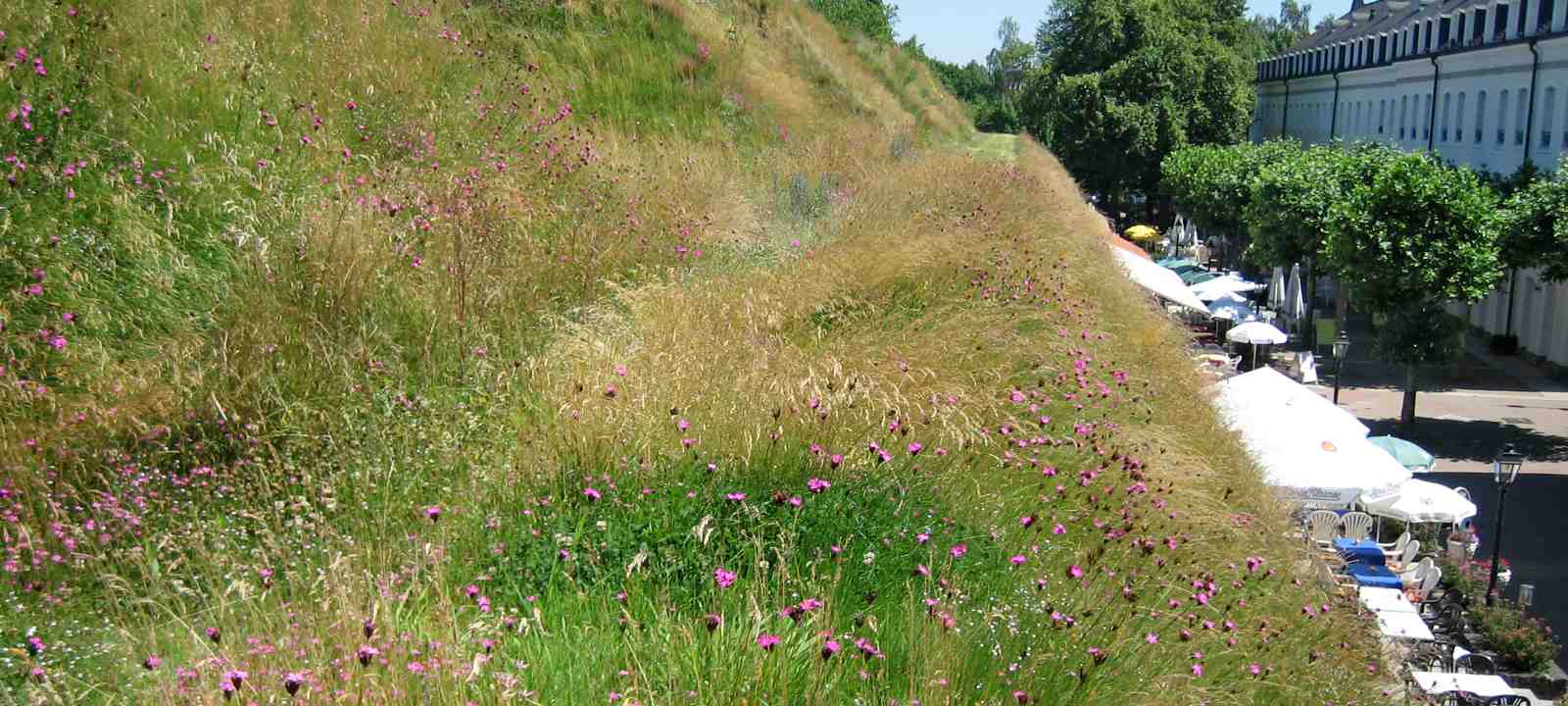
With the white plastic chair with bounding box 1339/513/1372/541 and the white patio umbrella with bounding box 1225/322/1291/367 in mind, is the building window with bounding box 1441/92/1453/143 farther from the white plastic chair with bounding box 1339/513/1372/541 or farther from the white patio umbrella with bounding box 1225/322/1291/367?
the white plastic chair with bounding box 1339/513/1372/541

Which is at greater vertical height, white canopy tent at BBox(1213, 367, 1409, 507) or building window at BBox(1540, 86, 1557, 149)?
building window at BBox(1540, 86, 1557, 149)

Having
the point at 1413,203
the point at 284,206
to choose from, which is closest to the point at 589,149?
the point at 284,206

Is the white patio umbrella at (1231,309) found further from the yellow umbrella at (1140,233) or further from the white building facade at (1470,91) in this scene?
the yellow umbrella at (1140,233)

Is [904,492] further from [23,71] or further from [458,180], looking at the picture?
[23,71]

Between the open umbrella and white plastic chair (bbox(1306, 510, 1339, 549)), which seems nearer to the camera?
white plastic chair (bbox(1306, 510, 1339, 549))

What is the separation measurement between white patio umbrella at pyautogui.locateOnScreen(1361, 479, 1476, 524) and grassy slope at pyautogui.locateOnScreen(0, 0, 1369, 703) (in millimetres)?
7663

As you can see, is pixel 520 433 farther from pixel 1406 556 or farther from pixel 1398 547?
pixel 1398 547

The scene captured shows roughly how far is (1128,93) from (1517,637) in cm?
5103

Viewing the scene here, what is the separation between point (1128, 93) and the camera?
61.3m

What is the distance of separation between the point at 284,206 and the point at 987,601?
4.61m

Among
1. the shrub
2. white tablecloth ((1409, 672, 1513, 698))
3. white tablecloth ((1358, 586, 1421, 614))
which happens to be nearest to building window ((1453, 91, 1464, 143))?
the shrub

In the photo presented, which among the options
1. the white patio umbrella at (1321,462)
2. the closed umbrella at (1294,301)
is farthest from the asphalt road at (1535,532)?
the closed umbrella at (1294,301)

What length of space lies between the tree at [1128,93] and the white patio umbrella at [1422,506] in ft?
147

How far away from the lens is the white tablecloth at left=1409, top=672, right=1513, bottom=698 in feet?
38.0
